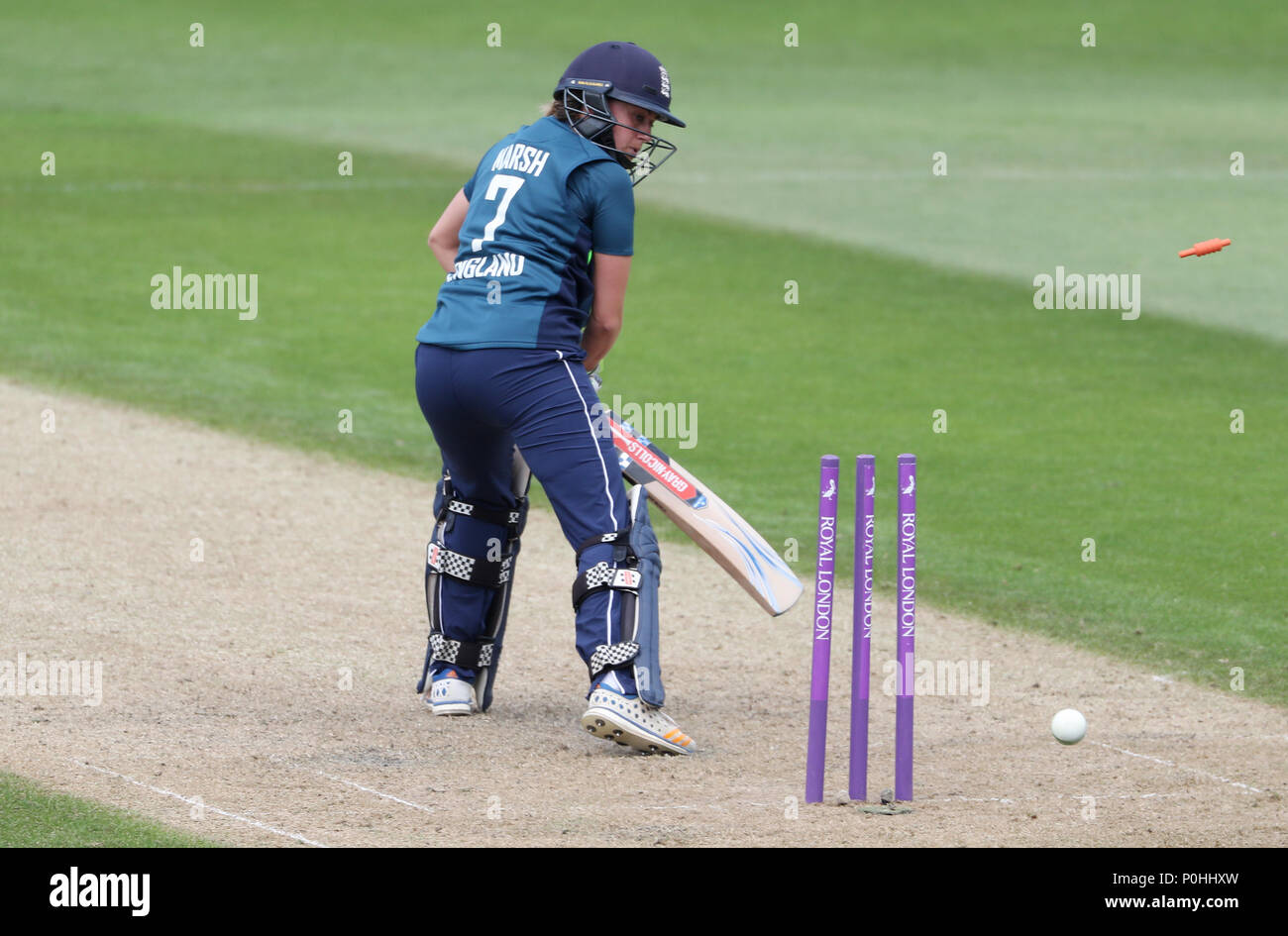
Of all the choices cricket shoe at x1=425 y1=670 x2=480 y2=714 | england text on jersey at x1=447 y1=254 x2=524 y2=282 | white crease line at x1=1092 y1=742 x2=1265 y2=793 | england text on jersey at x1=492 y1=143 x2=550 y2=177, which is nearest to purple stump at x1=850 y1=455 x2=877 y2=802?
white crease line at x1=1092 y1=742 x2=1265 y2=793

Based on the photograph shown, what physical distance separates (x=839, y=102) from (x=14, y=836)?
25.2m

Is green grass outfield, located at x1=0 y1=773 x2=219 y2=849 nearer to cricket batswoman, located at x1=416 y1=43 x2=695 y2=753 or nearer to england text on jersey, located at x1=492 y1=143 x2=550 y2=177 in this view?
cricket batswoman, located at x1=416 y1=43 x2=695 y2=753

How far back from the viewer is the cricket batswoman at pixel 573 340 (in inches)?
245

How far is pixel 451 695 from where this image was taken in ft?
22.4

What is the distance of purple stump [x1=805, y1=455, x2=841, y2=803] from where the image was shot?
559 centimetres

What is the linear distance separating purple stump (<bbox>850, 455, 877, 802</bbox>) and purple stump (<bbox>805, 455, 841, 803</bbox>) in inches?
3.2

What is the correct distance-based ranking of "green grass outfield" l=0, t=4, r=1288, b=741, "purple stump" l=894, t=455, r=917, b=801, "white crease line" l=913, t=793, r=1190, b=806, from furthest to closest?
"green grass outfield" l=0, t=4, r=1288, b=741 < "white crease line" l=913, t=793, r=1190, b=806 < "purple stump" l=894, t=455, r=917, b=801

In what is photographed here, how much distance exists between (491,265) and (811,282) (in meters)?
10.4

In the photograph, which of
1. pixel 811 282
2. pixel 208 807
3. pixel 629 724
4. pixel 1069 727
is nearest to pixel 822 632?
pixel 629 724

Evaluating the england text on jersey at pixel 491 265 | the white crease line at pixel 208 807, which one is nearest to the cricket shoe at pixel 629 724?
the white crease line at pixel 208 807

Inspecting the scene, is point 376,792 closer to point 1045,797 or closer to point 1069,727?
point 1045,797

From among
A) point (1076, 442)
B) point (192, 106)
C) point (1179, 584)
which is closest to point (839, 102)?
point (192, 106)
